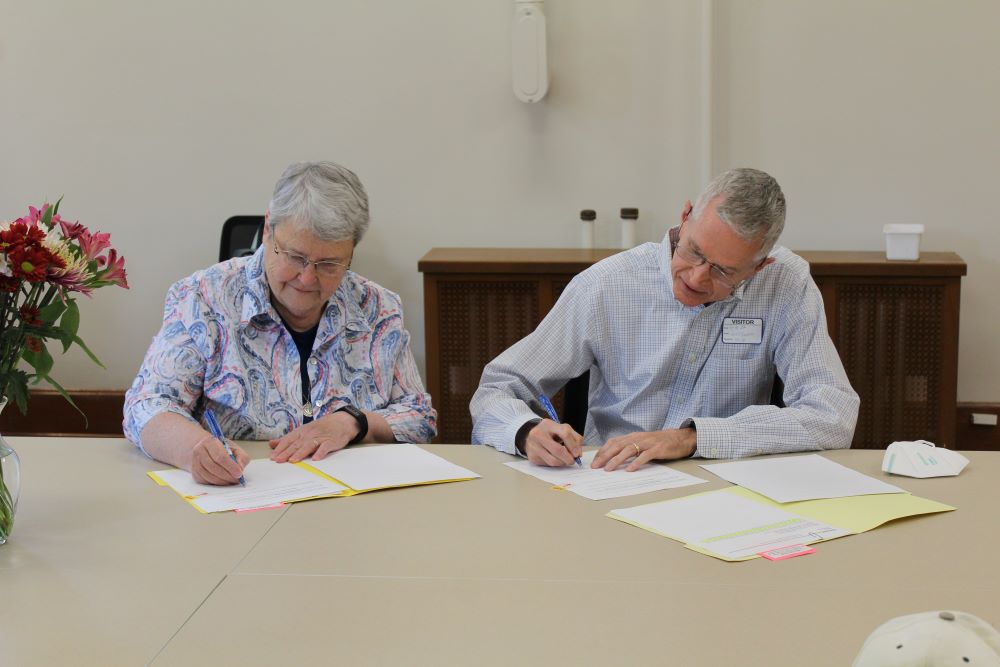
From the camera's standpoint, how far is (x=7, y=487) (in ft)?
5.59

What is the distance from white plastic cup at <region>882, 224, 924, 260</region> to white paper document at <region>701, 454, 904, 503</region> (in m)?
2.08

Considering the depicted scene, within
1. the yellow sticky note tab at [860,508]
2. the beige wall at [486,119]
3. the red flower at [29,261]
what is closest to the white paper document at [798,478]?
the yellow sticky note tab at [860,508]

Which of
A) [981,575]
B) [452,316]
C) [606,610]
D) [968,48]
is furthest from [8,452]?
[968,48]

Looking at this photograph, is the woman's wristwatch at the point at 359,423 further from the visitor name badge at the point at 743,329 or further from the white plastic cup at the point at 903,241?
the white plastic cup at the point at 903,241

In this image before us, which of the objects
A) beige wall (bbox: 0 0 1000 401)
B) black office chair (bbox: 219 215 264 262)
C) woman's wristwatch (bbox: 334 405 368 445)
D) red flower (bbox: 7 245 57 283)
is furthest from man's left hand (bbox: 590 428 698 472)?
black office chair (bbox: 219 215 264 262)

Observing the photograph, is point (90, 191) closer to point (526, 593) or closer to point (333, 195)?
point (333, 195)

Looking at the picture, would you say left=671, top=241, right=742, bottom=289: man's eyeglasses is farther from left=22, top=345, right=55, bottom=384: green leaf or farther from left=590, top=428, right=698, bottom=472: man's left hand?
left=22, top=345, right=55, bottom=384: green leaf

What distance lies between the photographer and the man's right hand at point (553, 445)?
2068 millimetres

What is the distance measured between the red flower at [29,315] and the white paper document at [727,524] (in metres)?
1.01

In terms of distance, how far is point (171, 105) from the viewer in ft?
14.4

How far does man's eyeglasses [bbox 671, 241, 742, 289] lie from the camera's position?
233 cm

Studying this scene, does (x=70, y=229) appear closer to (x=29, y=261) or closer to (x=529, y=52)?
(x=29, y=261)

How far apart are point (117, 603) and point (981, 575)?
1.28m

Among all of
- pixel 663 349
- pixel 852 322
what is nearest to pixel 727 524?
pixel 663 349
